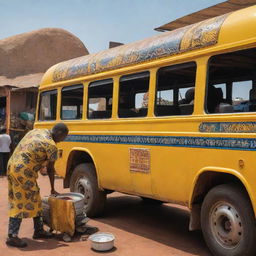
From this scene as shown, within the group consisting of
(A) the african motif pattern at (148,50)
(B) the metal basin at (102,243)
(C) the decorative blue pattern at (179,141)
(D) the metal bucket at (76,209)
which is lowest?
(B) the metal basin at (102,243)

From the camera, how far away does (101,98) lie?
7289 mm

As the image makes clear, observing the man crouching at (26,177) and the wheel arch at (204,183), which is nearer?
the wheel arch at (204,183)

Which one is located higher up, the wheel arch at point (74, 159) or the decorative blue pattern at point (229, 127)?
the decorative blue pattern at point (229, 127)

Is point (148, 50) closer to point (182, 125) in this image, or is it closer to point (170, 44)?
point (170, 44)

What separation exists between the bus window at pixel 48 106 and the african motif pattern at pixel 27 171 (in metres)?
2.72

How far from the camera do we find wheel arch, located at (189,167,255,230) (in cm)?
483

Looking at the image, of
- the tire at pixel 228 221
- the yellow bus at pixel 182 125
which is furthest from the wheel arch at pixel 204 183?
the tire at pixel 228 221

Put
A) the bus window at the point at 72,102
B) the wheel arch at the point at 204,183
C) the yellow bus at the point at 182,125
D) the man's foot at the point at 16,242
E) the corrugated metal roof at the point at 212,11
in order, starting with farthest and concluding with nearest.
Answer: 1. the corrugated metal roof at the point at 212,11
2. the bus window at the point at 72,102
3. the man's foot at the point at 16,242
4. the wheel arch at the point at 204,183
5. the yellow bus at the point at 182,125

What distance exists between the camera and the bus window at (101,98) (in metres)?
6.93

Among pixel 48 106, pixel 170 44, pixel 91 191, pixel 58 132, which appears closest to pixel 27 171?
pixel 58 132

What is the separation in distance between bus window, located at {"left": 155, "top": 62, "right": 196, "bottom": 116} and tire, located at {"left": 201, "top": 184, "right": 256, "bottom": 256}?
3.67ft

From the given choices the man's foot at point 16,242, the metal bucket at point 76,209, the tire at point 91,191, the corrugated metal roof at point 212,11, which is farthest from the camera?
the corrugated metal roof at point 212,11

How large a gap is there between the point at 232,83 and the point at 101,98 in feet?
8.86

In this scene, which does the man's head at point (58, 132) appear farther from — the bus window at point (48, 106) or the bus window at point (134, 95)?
the bus window at point (48, 106)
